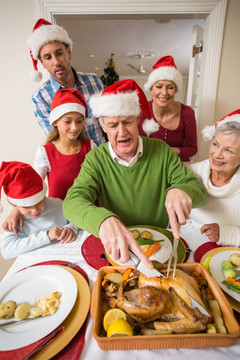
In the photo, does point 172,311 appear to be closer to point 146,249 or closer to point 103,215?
point 146,249

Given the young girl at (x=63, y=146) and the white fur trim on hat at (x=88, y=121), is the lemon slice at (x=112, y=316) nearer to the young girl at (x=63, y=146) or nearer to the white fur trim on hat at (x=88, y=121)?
the young girl at (x=63, y=146)

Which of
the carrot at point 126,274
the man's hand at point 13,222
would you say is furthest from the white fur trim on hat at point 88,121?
the carrot at point 126,274

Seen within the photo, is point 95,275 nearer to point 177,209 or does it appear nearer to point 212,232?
point 177,209

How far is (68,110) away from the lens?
1.51 metres

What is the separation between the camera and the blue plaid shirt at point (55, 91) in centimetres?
193

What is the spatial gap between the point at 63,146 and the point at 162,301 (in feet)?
4.55

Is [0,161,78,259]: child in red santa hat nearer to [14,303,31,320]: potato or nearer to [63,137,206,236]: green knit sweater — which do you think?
[63,137,206,236]: green knit sweater

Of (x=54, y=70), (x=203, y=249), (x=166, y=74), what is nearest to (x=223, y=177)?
(x=203, y=249)

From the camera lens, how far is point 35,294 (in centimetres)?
76

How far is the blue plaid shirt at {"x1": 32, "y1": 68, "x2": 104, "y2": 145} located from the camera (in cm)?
193

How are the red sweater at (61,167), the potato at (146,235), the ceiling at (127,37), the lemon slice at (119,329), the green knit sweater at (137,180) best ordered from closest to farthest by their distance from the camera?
the lemon slice at (119,329) → the potato at (146,235) → the green knit sweater at (137,180) → the red sweater at (61,167) → the ceiling at (127,37)

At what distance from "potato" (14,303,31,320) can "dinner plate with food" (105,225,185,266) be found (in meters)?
0.36

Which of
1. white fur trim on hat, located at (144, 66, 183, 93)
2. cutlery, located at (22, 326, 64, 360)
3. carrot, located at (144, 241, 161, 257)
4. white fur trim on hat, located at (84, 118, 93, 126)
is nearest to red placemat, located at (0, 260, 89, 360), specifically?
cutlery, located at (22, 326, 64, 360)

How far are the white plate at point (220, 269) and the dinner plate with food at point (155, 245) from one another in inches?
5.2
